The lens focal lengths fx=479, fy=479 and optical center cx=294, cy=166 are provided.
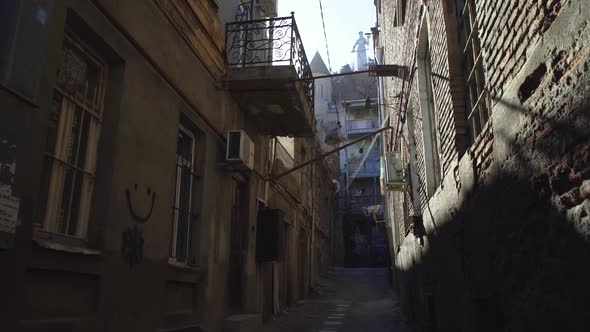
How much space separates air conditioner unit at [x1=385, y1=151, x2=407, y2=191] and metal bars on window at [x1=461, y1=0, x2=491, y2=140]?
15.9ft

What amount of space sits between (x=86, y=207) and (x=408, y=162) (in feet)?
24.2

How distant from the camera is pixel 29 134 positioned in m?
3.42

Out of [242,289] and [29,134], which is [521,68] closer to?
[29,134]

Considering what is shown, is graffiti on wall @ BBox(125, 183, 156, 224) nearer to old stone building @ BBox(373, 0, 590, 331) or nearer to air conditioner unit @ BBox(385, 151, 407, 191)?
old stone building @ BBox(373, 0, 590, 331)

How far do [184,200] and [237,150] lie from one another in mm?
1334

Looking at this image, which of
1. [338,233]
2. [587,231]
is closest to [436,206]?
[587,231]

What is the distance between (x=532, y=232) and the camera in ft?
10.0

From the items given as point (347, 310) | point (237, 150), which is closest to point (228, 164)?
point (237, 150)

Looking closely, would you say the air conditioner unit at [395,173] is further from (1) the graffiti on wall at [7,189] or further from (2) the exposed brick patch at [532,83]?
(1) the graffiti on wall at [7,189]

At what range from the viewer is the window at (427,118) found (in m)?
7.40

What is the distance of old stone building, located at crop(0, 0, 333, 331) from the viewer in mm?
3395

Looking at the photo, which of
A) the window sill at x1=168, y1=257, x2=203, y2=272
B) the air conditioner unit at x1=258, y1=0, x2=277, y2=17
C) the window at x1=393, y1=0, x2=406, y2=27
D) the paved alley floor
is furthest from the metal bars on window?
the air conditioner unit at x1=258, y1=0, x2=277, y2=17

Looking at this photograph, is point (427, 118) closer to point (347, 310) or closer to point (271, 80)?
point (271, 80)

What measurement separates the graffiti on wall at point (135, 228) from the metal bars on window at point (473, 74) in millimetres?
3553
